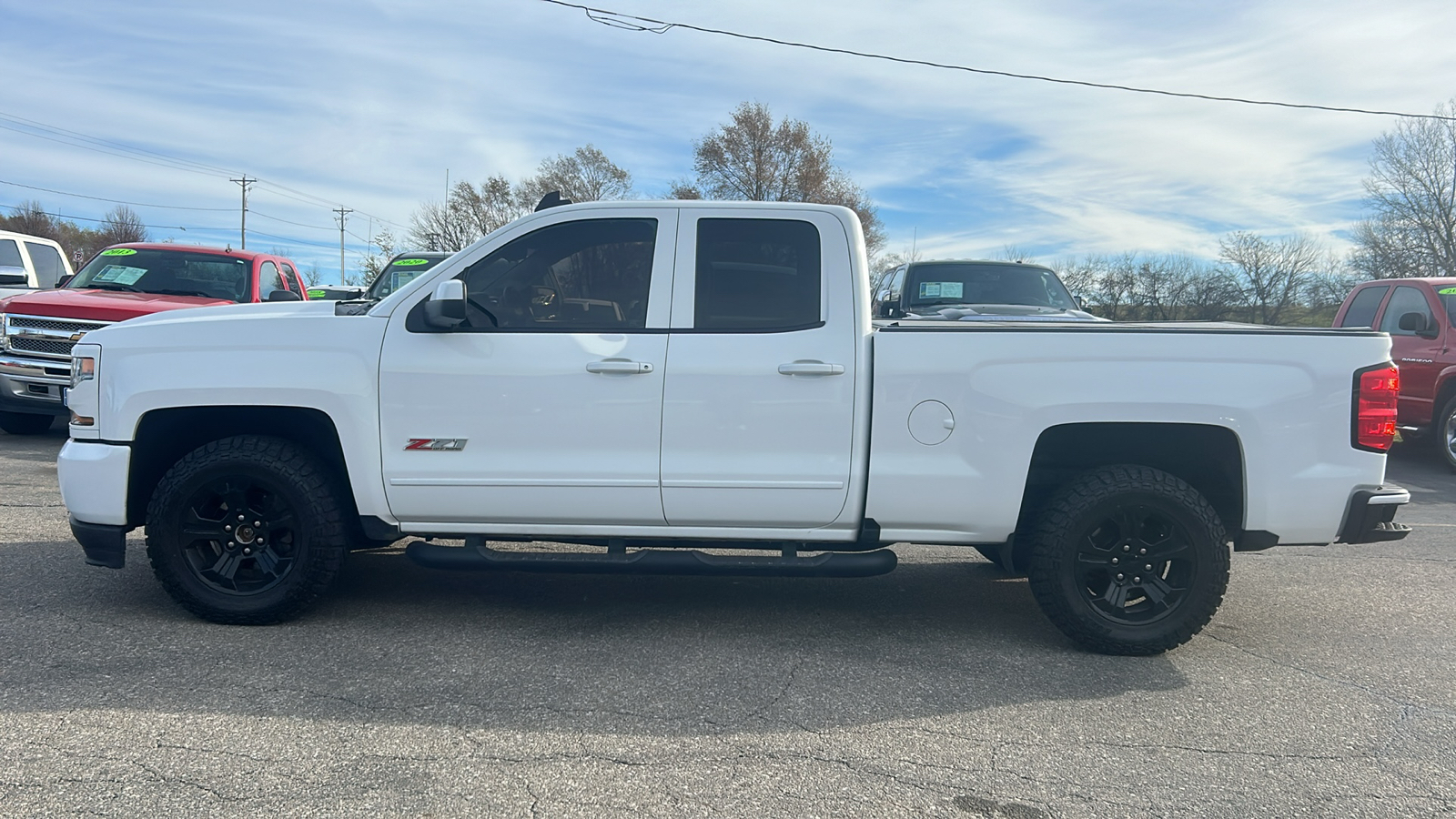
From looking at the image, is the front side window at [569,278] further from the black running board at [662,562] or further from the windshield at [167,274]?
the windshield at [167,274]

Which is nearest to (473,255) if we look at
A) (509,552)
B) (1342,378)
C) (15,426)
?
(509,552)

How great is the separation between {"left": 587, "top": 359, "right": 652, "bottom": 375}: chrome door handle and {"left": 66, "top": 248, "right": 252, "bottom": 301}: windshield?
294 inches

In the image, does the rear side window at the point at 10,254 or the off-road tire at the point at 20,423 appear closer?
the off-road tire at the point at 20,423

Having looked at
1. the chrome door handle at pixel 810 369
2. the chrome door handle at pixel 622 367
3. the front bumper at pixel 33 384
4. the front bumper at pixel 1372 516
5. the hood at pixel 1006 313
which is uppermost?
the hood at pixel 1006 313

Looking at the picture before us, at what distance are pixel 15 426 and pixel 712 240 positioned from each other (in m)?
9.06

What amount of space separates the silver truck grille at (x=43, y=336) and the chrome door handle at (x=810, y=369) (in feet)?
25.1

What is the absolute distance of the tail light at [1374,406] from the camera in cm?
404

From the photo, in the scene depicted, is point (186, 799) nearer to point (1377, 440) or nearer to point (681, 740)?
point (681, 740)

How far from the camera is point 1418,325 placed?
10023 mm

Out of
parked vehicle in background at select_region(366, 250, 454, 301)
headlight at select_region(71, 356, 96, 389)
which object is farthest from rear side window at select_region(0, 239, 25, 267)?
headlight at select_region(71, 356, 96, 389)

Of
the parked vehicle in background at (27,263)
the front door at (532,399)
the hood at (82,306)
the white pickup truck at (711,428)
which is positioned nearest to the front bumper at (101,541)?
the white pickup truck at (711,428)

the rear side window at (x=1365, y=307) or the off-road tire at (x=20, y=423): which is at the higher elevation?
the rear side window at (x=1365, y=307)

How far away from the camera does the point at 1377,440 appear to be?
4.07 meters

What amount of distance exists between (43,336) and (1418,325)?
532 inches
